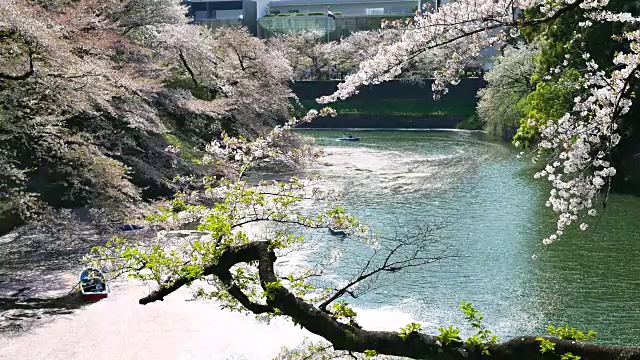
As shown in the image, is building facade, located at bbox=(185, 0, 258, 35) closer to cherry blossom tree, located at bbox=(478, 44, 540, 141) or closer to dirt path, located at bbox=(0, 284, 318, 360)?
cherry blossom tree, located at bbox=(478, 44, 540, 141)

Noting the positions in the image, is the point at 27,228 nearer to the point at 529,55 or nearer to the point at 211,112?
the point at 211,112

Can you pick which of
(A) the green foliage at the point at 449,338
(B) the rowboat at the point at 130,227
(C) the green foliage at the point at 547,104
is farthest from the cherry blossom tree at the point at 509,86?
(A) the green foliage at the point at 449,338

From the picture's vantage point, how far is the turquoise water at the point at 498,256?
34.3 ft

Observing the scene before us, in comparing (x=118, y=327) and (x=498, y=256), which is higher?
(x=498, y=256)

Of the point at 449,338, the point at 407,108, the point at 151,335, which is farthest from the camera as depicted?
the point at 407,108

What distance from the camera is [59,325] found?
34.3 ft

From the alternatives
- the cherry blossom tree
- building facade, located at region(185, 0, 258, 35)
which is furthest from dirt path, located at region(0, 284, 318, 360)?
building facade, located at region(185, 0, 258, 35)

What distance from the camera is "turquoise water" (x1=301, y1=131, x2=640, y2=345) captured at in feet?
34.3

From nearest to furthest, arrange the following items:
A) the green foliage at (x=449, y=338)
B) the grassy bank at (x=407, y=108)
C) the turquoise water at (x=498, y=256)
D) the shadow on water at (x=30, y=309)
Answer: the green foliage at (x=449, y=338) → the shadow on water at (x=30, y=309) → the turquoise water at (x=498, y=256) → the grassy bank at (x=407, y=108)

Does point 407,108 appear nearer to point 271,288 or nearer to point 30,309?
point 30,309

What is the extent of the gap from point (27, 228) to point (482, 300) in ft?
32.8

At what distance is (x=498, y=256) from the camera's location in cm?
1357

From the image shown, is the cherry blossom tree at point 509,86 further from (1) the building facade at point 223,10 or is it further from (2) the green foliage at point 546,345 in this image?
(1) the building facade at point 223,10

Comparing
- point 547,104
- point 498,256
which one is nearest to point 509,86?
point 547,104
